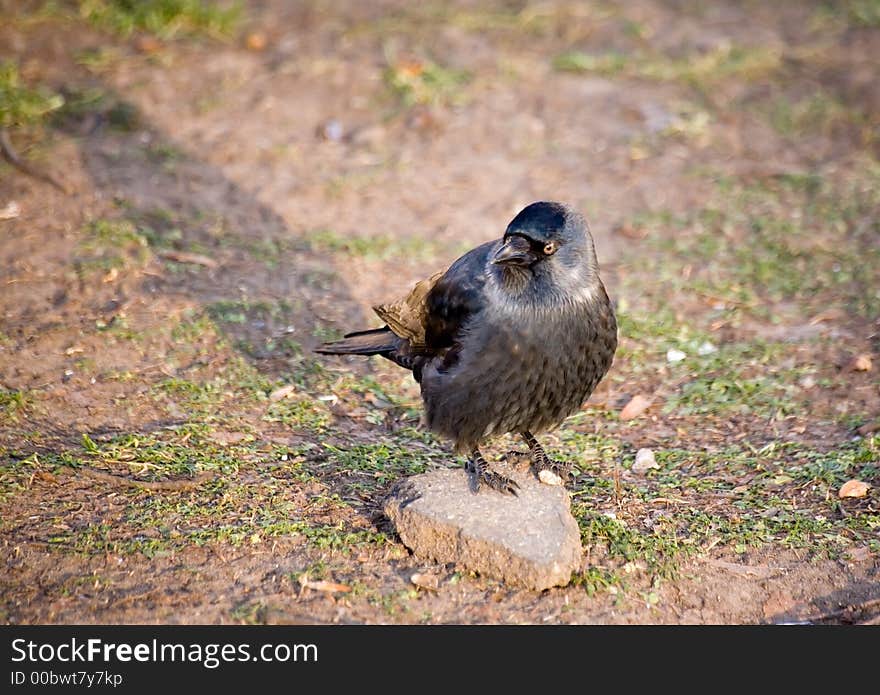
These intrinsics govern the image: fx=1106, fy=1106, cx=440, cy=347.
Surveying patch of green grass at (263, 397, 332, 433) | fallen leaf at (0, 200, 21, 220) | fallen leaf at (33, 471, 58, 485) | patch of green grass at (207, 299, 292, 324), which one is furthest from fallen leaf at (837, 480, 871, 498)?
fallen leaf at (0, 200, 21, 220)

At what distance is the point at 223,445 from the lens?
525cm

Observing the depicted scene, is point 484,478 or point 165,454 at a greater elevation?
point 484,478

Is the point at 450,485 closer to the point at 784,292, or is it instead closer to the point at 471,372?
the point at 471,372

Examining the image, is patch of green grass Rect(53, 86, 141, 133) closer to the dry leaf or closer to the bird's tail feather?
the bird's tail feather

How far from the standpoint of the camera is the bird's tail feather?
5.46m

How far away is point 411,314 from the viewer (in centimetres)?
536

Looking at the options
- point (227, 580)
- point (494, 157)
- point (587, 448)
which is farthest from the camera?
point (494, 157)

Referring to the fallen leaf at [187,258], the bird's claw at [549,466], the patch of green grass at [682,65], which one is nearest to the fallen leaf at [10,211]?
the fallen leaf at [187,258]

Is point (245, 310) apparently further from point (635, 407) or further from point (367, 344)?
point (635, 407)

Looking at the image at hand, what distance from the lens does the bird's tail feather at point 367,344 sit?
215 inches

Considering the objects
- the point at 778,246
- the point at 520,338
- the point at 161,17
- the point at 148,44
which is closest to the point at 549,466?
the point at 520,338

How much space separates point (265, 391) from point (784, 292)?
334cm

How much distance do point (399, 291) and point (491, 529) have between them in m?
2.69

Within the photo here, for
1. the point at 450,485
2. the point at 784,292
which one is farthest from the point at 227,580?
the point at 784,292
